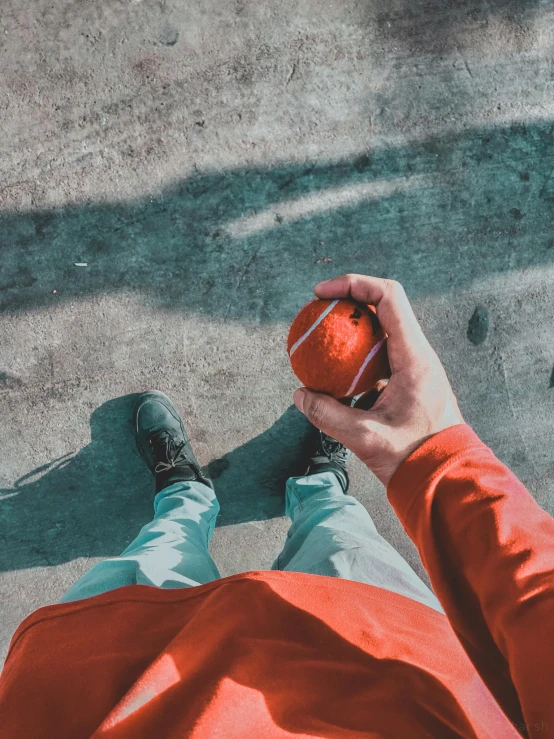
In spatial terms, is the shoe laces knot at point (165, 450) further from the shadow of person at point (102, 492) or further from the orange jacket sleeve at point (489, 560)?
the orange jacket sleeve at point (489, 560)

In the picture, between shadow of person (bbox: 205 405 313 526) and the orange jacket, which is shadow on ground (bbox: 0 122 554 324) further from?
the orange jacket

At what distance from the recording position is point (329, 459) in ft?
9.29

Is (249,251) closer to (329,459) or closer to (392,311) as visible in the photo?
(329,459)

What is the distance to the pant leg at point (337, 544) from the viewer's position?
72.1 inches

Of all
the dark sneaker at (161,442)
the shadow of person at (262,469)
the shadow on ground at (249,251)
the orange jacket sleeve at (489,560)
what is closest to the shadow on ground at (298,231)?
the shadow on ground at (249,251)

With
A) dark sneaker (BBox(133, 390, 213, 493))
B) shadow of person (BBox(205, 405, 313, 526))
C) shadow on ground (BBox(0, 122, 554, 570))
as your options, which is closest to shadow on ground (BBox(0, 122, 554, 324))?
shadow on ground (BBox(0, 122, 554, 570))

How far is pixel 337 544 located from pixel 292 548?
35 cm

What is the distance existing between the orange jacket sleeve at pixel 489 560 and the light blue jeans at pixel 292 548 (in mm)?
605

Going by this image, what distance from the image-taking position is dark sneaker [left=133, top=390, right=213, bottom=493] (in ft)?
8.73

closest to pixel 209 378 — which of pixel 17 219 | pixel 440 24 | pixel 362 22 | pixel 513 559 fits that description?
pixel 17 219

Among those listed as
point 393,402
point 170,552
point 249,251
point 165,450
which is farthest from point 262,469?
point 393,402

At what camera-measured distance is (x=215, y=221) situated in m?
2.75

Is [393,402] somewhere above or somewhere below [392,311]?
below

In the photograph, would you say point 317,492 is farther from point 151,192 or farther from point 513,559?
point 151,192
